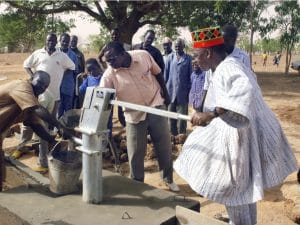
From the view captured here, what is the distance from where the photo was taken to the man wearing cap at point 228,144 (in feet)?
7.52

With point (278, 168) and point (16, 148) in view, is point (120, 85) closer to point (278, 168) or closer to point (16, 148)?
point (278, 168)

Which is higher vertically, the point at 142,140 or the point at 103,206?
the point at 142,140

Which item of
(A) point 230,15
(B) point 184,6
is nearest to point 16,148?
(B) point 184,6

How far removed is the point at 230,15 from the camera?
652 inches

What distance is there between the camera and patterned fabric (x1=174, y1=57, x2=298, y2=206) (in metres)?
2.30

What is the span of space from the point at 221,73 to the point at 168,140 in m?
1.97

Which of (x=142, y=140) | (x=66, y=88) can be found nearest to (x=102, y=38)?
(x=66, y=88)

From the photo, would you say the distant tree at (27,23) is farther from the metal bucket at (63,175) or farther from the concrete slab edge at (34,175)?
the metal bucket at (63,175)

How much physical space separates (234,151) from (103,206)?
1095mm

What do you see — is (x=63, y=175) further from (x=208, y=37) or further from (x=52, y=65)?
(x=52, y=65)

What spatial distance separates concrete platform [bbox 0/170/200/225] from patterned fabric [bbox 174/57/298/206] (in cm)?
47

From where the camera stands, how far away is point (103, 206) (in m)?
2.91

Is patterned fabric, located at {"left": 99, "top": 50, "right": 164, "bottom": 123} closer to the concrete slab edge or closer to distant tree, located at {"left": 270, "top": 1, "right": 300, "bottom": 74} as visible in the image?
the concrete slab edge

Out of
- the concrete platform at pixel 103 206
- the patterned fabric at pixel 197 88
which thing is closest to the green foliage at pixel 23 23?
the patterned fabric at pixel 197 88
